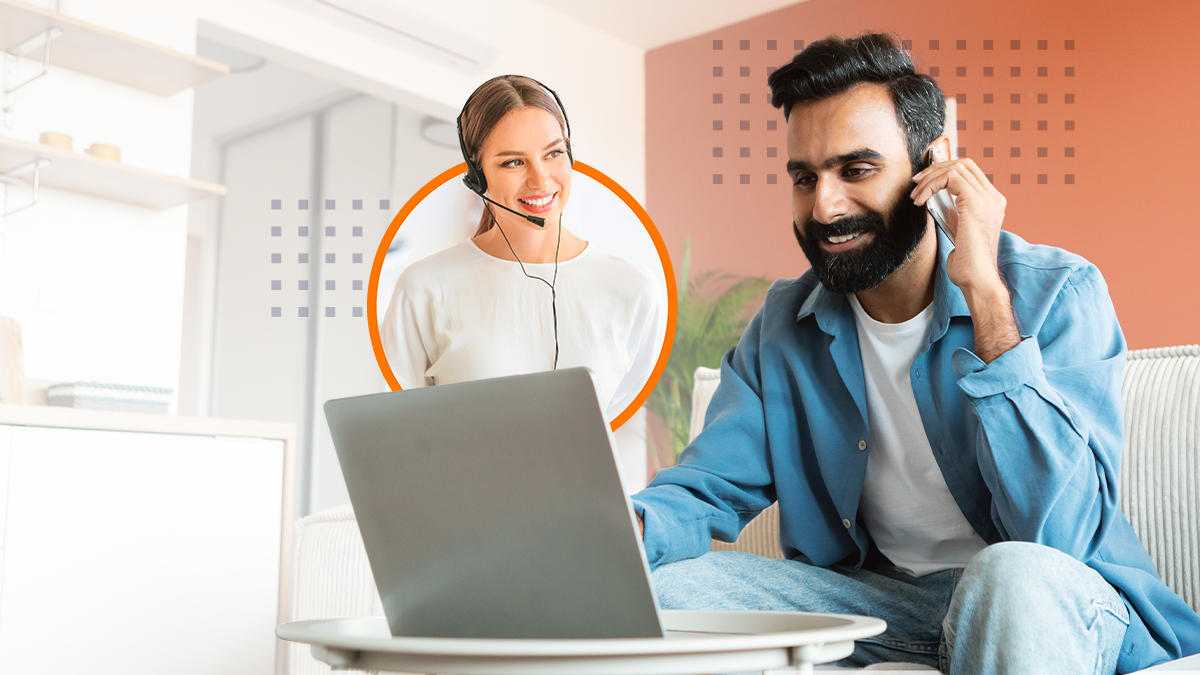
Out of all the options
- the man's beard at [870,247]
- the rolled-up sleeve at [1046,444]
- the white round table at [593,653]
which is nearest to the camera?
the white round table at [593,653]

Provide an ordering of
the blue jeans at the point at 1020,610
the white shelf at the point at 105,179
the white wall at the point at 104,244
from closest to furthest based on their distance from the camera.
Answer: the blue jeans at the point at 1020,610, the white shelf at the point at 105,179, the white wall at the point at 104,244

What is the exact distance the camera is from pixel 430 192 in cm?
108

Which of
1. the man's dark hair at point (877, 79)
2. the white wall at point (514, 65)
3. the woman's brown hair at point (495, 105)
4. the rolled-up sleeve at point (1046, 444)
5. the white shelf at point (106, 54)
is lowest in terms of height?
the rolled-up sleeve at point (1046, 444)

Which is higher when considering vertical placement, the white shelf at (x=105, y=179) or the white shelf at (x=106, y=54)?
the white shelf at (x=106, y=54)

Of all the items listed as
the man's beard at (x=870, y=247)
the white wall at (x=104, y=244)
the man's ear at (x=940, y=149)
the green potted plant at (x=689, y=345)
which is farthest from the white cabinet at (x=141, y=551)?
the green potted plant at (x=689, y=345)

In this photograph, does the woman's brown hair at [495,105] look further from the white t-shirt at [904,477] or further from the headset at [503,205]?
the white t-shirt at [904,477]

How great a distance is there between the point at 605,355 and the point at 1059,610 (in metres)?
0.50

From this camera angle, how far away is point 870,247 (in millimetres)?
1167

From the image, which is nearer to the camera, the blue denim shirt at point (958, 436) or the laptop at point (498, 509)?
the laptop at point (498, 509)

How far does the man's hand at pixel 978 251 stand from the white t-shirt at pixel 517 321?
0.33m

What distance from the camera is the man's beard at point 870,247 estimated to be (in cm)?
117

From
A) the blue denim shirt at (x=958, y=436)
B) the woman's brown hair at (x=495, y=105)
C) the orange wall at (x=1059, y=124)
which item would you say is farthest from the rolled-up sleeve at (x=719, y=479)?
the orange wall at (x=1059, y=124)

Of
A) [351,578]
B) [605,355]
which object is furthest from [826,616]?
[351,578]

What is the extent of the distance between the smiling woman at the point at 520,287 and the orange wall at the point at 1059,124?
6.86 ft
